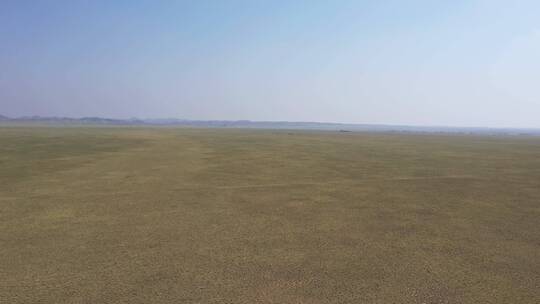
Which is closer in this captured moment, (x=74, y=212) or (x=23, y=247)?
(x=23, y=247)

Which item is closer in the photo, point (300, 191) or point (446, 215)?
point (446, 215)

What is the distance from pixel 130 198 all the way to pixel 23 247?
474 cm

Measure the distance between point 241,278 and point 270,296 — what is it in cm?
80

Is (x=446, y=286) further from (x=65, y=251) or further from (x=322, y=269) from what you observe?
(x=65, y=251)

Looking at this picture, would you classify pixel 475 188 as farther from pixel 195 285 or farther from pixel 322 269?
pixel 195 285

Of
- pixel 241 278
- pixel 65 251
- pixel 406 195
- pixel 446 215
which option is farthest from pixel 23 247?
pixel 406 195

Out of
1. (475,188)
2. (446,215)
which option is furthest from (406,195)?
(475,188)

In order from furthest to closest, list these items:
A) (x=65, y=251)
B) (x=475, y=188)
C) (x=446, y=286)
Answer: (x=475, y=188)
(x=65, y=251)
(x=446, y=286)

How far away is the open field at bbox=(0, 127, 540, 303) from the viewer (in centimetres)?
590

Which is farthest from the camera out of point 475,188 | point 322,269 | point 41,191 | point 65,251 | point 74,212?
point 475,188

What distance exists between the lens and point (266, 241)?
822 centimetres

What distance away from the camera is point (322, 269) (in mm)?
6707

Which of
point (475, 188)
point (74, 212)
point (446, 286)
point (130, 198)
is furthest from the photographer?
point (475, 188)

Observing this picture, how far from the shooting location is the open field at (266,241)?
5902 mm
